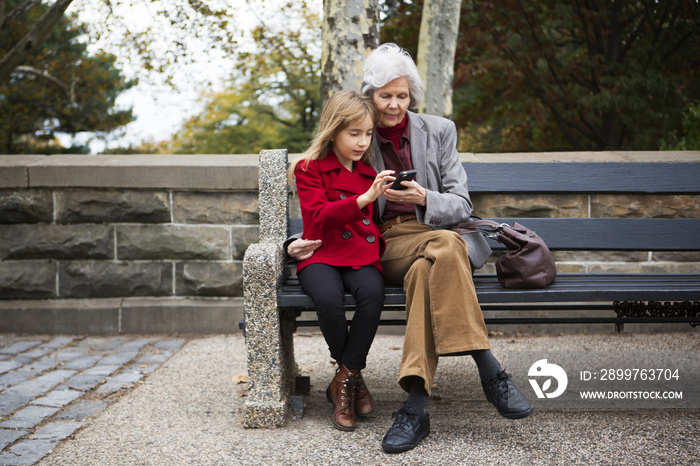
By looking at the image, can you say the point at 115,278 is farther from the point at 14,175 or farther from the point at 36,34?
the point at 36,34

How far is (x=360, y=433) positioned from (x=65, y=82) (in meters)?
16.8

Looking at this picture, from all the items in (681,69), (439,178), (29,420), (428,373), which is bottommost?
(29,420)

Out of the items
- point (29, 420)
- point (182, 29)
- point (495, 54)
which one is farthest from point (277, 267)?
point (495, 54)

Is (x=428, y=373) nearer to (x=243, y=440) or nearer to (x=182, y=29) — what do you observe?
(x=243, y=440)

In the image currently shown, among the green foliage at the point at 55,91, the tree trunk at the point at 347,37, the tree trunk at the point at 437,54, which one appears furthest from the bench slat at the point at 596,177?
the green foliage at the point at 55,91

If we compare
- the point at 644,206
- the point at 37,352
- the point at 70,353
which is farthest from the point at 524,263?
the point at 37,352

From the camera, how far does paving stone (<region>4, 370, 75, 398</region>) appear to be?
11.3ft

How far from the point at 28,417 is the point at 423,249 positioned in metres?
2.01

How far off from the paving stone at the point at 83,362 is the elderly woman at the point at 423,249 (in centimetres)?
178

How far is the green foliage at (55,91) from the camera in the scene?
53.1ft

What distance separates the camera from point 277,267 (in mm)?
2918

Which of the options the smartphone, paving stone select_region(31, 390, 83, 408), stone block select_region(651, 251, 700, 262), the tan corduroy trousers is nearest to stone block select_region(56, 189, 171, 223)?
paving stone select_region(31, 390, 83, 408)

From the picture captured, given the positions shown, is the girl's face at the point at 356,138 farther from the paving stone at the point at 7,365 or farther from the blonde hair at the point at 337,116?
the paving stone at the point at 7,365

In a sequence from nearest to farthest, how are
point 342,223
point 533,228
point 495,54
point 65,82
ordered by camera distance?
point 342,223, point 533,228, point 495,54, point 65,82
